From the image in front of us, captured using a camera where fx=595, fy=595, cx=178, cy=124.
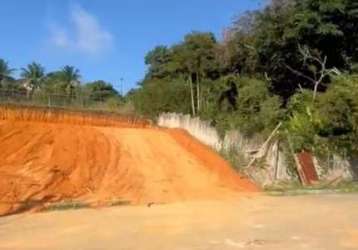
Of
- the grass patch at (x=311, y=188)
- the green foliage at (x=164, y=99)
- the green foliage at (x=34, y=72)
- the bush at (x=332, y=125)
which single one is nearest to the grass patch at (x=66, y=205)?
the grass patch at (x=311, y=188)

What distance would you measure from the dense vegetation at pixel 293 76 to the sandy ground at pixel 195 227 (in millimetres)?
7148

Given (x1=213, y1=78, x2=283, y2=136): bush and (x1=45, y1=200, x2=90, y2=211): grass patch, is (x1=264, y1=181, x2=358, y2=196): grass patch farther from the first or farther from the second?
(x1=45, y1=200, x2=90, y2=211): grass patch

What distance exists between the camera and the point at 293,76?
3111 cm

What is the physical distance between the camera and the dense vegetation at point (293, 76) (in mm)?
24750

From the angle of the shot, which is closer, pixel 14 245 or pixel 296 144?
pixel 14 245

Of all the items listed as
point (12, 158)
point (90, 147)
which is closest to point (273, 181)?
point (90, 147)

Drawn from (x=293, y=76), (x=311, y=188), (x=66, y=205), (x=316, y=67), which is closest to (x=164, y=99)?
(x=293, y=76)

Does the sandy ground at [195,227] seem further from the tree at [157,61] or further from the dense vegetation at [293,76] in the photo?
the tree at [157,61]

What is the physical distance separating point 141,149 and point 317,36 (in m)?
10.3

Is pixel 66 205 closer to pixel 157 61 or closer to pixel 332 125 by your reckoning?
pixel 332 125

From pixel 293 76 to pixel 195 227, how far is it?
1941 cm

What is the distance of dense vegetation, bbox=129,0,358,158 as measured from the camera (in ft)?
81.2

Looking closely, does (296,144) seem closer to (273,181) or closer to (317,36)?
(273,181)

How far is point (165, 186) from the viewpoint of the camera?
2180 centimetres
